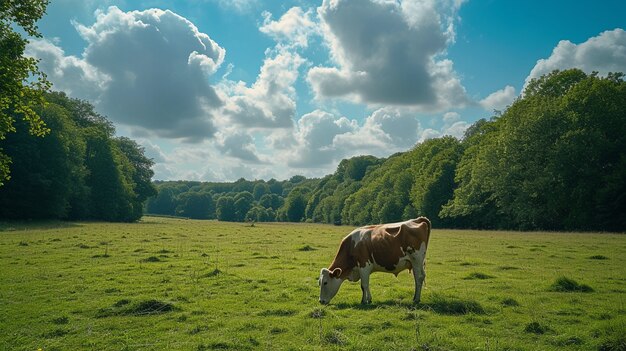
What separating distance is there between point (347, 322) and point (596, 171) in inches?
1712

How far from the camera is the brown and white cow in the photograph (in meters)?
13.4

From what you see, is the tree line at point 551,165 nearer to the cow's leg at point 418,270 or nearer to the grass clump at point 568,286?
the grass clump at point 568,286

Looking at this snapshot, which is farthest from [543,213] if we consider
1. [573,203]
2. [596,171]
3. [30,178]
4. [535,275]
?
[30,178]

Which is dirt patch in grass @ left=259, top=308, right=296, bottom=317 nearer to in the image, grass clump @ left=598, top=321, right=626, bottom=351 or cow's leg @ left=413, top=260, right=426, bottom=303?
cow's leg @ left=413, top=260, right=426, bottom=303

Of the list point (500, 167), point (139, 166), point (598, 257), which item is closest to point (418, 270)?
point (598, 257)

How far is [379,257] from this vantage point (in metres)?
13.6

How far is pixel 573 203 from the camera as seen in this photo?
45.0 meters

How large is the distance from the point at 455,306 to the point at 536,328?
7.96 feet

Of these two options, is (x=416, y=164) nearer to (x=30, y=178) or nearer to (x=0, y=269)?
(x=30, y=178)

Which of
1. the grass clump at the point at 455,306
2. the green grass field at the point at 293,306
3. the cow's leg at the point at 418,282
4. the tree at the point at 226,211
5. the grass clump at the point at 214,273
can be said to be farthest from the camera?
the tree at the point at 226,211

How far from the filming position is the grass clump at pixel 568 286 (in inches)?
577

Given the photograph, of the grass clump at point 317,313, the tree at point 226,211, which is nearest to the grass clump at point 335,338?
the grass clump at point 317,313

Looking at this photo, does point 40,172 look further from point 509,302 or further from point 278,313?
point 509,302

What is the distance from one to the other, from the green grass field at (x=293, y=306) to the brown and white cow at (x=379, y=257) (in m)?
0.69
